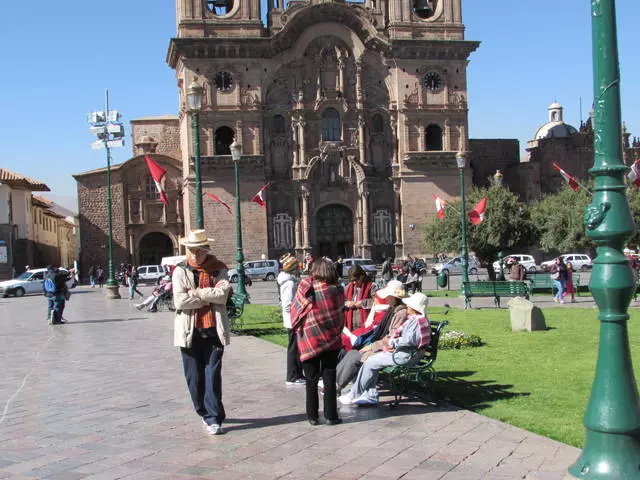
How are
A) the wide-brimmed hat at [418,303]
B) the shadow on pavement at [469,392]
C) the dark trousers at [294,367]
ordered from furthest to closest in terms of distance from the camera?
the dark trousers at [294,367]
the wide-brimmed hat at [418,303]
the shadow on pavement at [469,392]

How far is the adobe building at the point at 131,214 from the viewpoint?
50.3 meters

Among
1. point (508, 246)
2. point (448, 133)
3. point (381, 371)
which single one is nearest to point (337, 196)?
point (448, 133)

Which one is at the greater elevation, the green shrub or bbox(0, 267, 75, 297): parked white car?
bbox(0, 267, 75, 297): parked white car

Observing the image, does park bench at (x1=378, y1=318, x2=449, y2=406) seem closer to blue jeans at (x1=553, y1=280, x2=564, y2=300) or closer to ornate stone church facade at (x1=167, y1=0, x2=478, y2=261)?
blue jeans at (x1=553, y1=280, x2=564, y2=300)

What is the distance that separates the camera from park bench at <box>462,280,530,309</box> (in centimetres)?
2154

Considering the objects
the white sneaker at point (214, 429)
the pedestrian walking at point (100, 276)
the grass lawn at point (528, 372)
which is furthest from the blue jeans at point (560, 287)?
the pedestrian walking at point (100, 276)

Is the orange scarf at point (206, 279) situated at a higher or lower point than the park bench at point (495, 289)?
higher

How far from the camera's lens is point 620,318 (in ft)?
16.2

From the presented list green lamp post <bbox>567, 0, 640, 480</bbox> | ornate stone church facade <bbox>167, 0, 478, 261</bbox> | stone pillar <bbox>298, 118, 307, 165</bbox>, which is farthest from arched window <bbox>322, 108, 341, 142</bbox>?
green lamp post <bbox>567, 0, 640, 480</bbox>

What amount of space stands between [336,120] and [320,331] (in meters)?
42.9

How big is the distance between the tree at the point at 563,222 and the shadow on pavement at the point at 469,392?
68.8 ft

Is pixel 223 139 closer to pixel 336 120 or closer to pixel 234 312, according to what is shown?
pixel 336 120

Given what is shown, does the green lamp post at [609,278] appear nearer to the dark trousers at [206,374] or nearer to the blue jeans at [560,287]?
the dark trousers at [206,374]

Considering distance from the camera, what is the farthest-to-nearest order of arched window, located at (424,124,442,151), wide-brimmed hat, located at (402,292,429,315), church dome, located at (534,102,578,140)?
1. church dome, located at (534,102,578,140)
2. arched window, located at (424,124,442,151)
3. wide-brimmed hat, located at (402,292,429,315)
